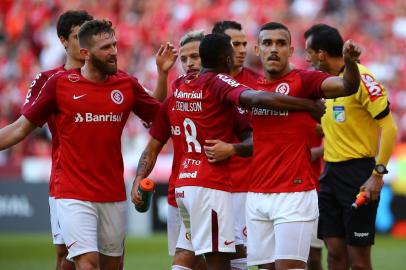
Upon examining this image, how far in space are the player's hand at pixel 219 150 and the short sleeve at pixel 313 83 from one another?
79cm

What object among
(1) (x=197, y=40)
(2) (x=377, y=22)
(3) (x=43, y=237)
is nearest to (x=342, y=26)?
(2) (x=377, y=22)

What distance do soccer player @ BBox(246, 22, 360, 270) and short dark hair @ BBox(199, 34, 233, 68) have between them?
0.41 metres

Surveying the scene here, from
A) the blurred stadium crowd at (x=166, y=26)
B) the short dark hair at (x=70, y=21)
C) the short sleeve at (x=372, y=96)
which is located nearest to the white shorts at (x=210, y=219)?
the short sleeve at (x=372, y=96)

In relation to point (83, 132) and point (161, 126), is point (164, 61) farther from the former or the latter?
point (83, 132)

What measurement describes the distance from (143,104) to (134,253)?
8.05 meters

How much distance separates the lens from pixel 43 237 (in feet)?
68.0

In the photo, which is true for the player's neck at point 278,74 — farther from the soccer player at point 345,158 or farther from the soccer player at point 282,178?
the soccer player at point 345,158

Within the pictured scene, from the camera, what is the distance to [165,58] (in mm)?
9773

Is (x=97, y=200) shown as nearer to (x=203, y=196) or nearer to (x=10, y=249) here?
(x=203, y=196)

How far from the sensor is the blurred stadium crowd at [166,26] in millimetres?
23547

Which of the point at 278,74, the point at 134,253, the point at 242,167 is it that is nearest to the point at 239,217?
the point at 242,167

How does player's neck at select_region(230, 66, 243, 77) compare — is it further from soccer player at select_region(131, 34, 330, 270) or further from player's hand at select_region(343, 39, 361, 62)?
player's hand at select_region(343, 39, 361, 62)

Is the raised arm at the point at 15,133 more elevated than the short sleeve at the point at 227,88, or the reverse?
the short sleeve at the point at 227,88

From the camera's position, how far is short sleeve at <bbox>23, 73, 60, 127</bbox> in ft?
29.0
